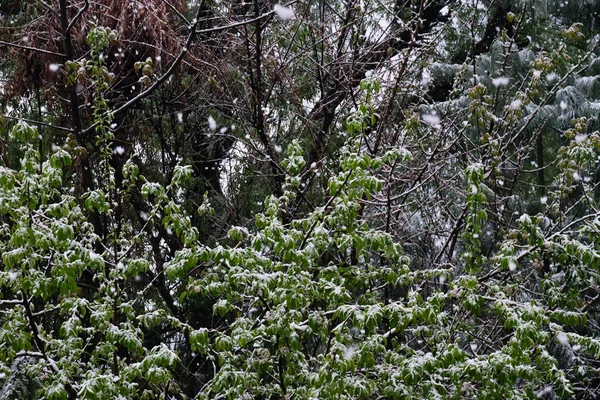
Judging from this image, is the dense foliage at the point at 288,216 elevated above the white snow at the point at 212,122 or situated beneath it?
situated beneath

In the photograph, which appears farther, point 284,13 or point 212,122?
point 212,122

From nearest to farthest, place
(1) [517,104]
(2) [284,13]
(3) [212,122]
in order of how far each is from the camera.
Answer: (1) [517,104] → (2) [284,13] → (3) [212,122]

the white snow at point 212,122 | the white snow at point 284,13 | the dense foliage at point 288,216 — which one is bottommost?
the dense foliage at point 288,216

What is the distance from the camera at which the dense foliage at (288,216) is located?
383 cm

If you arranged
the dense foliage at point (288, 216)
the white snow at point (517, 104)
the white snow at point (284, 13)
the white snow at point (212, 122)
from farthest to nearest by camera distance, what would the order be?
the white snow at point (212, 122) → the white snow at point (284, 13) → the white snow at point (517, 104) → the dense foliage at point (288, 216)

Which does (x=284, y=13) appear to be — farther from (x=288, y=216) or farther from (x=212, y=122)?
(x=212, y=122)

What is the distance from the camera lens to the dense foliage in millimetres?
3834

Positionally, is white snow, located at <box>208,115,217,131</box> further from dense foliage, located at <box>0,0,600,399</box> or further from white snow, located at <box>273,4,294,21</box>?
white snow, located at <box>273,4,294,21</box>

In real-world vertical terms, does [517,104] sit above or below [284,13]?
below

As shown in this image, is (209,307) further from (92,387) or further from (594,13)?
(594,13)

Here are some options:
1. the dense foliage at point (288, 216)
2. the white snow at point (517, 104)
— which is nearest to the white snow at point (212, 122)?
the dense foliage at point (288, 216)

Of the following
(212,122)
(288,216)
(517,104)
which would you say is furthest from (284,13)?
(517,104)

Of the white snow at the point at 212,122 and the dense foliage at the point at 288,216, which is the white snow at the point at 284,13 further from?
the white snow at the point at 212,122

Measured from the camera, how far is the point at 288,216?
239 inches
